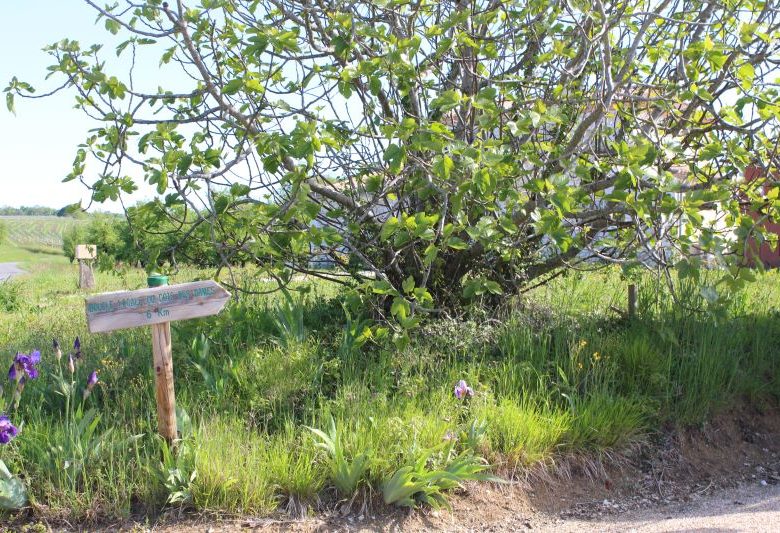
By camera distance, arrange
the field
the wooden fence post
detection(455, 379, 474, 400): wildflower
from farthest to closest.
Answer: the field, the wooden fence post, detection(455, 379, 474, 400): wildflower

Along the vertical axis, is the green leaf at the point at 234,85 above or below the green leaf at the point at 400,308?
above

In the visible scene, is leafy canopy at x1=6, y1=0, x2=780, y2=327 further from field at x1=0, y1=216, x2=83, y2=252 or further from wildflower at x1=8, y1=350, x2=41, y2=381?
field at x1=0, y1=216, x2=83, y2=252

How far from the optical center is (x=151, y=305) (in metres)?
3.48

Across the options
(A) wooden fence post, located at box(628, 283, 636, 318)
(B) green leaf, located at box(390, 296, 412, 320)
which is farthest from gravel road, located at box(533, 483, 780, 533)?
(A) wooden fence post, located at box(628, 283, 636, 318)

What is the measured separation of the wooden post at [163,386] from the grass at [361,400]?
135 mm

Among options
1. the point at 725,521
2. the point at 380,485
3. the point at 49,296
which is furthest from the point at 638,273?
the point at 49,296

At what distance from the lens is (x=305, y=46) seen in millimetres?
4961

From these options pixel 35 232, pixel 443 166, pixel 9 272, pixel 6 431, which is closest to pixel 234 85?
pixel 443 166

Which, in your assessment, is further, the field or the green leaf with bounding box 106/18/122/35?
the field

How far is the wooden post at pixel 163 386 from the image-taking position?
3.56m

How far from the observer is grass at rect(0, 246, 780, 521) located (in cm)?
350

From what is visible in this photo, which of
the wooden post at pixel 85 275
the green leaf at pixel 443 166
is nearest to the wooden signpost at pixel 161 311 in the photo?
the green leaf at pixel 443 166

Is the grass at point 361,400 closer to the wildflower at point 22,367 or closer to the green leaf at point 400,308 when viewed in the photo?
the wildflower at point 22,367

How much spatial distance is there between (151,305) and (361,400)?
127cm
